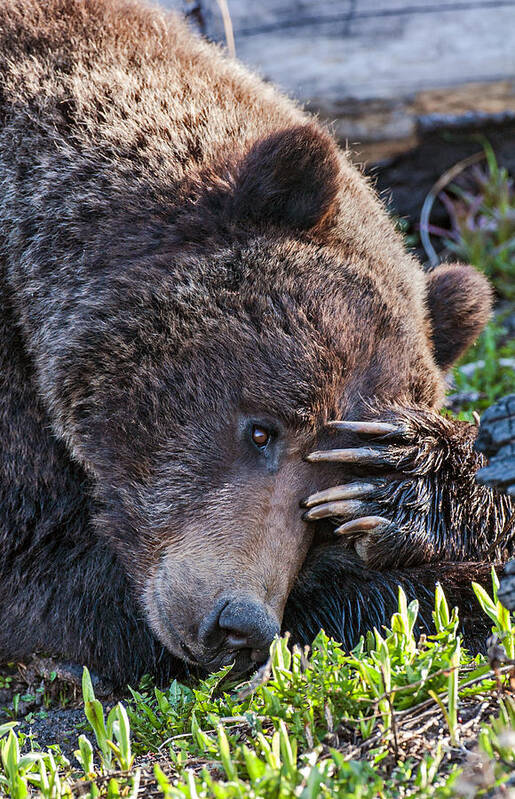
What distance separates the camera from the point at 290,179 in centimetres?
351

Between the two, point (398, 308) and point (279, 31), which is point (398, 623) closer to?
point (398, 308)

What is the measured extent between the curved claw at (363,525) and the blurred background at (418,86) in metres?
2.94

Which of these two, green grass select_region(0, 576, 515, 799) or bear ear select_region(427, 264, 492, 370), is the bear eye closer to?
green grass select_region(0, 576, 515, 799)

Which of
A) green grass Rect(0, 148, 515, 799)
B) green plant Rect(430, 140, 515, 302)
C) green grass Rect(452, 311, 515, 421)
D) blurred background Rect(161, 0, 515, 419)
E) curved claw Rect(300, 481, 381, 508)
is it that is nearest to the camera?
green grass Rect(0, 148, 515, 799)

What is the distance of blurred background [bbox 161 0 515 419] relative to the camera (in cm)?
668

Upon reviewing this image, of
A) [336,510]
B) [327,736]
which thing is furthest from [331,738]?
[336,510]

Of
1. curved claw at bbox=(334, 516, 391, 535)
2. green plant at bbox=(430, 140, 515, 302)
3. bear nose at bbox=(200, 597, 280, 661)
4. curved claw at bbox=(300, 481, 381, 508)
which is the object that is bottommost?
bear nose at bbox=(200, 597, 280, 661)

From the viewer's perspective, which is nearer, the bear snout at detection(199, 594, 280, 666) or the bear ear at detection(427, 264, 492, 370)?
the bear snout at detection(199, 594, 280, 666)

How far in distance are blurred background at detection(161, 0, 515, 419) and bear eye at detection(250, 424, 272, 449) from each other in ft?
10.2

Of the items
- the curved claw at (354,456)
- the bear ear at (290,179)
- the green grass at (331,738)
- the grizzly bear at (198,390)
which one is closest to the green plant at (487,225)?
the grizzly bear at (198,390)

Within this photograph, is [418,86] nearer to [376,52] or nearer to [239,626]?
[376,52]

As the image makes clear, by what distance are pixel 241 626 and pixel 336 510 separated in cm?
62

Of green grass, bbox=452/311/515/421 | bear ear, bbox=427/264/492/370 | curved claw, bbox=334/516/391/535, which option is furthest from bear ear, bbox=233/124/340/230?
green grass, bbox=452/311/515/421

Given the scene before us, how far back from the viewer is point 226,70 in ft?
14.4
